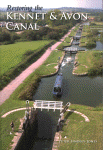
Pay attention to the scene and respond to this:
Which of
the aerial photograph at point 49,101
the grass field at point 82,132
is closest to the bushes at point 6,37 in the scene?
the aerial photograph at point 49,101

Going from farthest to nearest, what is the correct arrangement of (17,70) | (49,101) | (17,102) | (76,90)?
(17,70) → (76,90) → (17,102) → (49,101)

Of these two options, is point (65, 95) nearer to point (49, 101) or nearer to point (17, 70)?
point (49, 101)

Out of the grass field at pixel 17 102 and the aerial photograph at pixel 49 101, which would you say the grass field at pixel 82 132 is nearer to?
the aerial photograph at pixel 49 101

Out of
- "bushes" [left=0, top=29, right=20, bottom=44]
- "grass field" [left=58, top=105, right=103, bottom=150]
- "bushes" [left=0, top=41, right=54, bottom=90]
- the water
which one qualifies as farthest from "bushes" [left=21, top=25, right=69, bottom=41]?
"grass field" [left=58, top=105, right=103, bottom=150]

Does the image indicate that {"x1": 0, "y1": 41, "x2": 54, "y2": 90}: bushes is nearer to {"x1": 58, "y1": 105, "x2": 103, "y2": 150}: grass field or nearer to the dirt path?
the dirt path

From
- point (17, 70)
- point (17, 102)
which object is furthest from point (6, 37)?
point (17, 102)

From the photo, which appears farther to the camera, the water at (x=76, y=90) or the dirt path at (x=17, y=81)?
the dirt path at (x=17, y=81)
